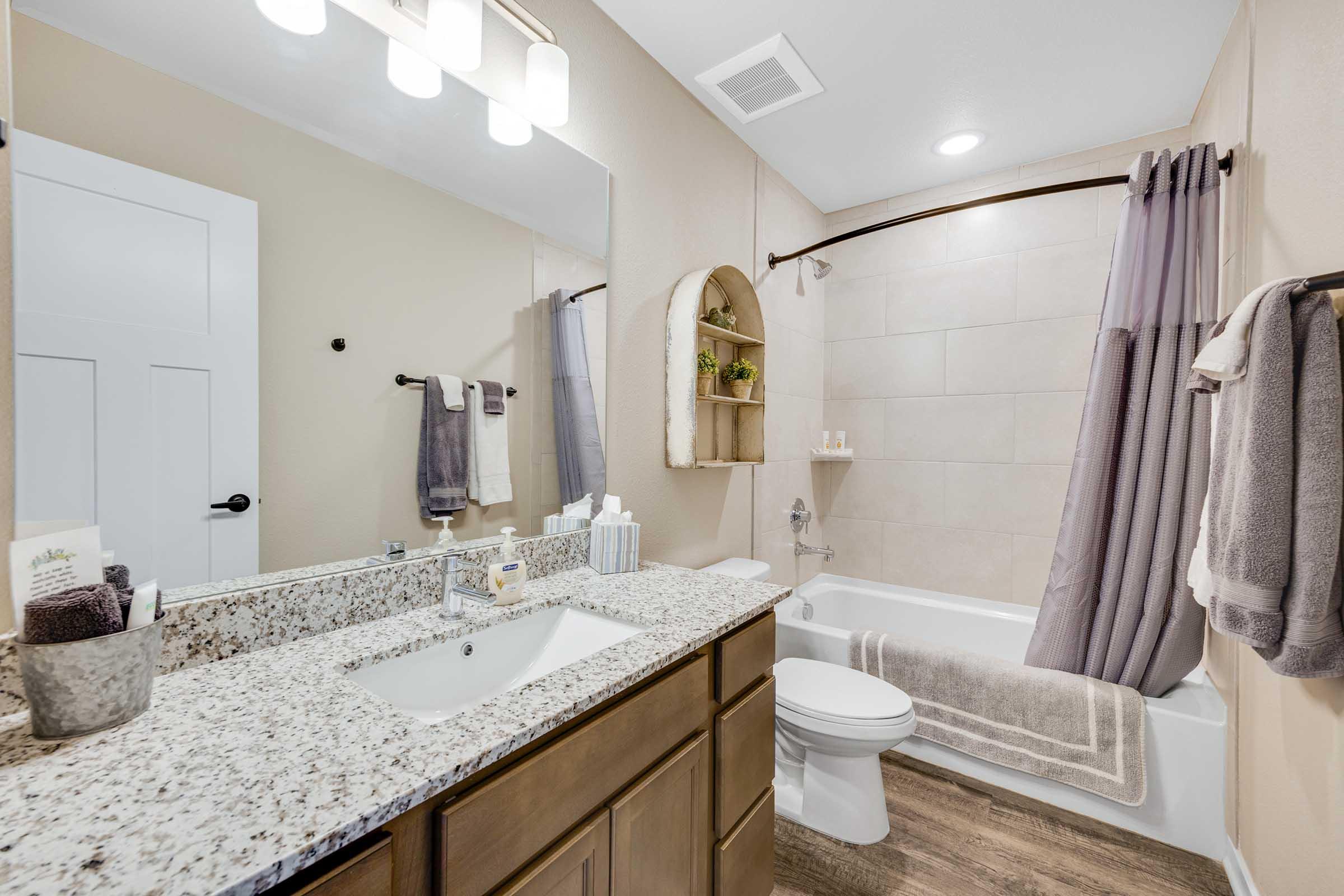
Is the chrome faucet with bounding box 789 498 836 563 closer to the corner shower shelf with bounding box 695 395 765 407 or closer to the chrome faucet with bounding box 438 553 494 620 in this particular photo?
the corner shower shelf with bounding box 695 395 765 407

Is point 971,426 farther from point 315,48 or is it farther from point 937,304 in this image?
point 315,48

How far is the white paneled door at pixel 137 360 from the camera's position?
745mm

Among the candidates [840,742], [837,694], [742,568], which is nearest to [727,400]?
[742,568]

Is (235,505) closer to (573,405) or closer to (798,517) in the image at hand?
(573,405)

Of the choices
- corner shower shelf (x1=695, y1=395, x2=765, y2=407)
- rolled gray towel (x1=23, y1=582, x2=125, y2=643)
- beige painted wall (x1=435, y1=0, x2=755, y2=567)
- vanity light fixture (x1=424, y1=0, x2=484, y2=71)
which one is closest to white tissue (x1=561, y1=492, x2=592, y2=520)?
beige painted wall (x1=435, y1=0, x2=755, y2=567)

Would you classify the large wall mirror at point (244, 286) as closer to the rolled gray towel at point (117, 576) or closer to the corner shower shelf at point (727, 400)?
the rolled gray towel at point (117, 576)

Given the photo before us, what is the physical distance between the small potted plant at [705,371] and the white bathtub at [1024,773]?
86 centimetres

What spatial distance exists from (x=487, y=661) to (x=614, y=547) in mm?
497

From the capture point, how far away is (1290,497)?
1.00m

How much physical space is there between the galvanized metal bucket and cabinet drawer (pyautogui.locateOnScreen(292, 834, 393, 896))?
41cm

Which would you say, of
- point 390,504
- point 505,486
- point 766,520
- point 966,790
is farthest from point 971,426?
point 390,504

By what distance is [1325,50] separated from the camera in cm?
109

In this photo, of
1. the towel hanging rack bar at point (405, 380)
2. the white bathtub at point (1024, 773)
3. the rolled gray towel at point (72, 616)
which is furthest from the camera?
the white bathtub at point (1024, 773)

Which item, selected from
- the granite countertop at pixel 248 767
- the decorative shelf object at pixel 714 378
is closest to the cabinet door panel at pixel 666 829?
the granite countertop at pixel 248 767
